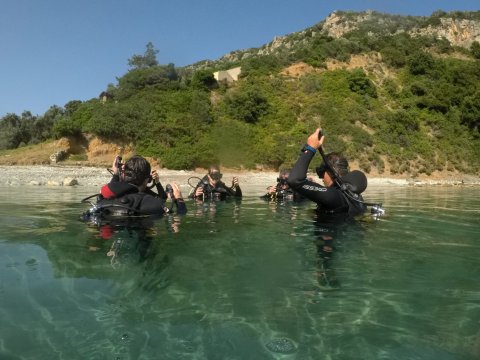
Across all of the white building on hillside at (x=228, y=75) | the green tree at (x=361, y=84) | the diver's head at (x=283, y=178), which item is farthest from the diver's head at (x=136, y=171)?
the green tree at (x=361, y=84)

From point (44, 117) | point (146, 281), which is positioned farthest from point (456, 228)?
point (44, 117)

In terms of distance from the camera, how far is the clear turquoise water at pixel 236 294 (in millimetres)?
2680

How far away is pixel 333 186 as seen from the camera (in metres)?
6.35

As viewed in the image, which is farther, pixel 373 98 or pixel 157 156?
pixel 373 98

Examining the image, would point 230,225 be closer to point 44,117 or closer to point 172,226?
point 172,226

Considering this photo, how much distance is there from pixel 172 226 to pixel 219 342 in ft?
13.5

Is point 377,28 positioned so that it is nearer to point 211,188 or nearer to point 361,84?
point 361,84

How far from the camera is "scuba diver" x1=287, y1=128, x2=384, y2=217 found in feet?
17.6

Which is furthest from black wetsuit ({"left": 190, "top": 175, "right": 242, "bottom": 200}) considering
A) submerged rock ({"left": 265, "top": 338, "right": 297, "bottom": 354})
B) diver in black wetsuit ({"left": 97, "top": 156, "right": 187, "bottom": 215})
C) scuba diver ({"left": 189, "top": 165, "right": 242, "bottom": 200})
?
submerged rock ({"left": 265, "top": 338, "right": 297, "bottom": 354})

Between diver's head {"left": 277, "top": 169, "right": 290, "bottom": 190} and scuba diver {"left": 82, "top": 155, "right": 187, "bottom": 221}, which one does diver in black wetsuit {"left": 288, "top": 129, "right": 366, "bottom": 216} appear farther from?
diver's head {"left": 277, "top": 169, "right": 290, "bottom": 190}

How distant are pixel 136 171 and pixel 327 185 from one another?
9.01ft

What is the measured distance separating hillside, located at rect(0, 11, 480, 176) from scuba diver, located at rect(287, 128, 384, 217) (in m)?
21.8

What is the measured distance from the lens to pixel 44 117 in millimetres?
43969

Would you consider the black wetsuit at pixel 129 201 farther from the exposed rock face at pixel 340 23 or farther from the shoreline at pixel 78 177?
the exposed rock face at pixel 340 23
